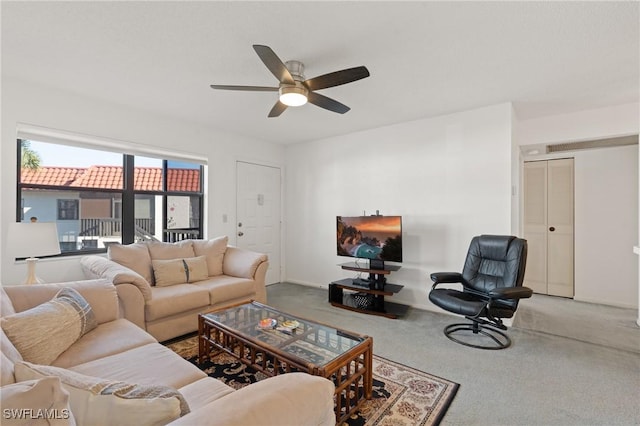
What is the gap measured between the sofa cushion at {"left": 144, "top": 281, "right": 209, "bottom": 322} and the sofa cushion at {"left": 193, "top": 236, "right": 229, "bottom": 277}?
21.1 inches

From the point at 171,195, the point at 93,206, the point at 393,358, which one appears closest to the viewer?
the point at 393,358

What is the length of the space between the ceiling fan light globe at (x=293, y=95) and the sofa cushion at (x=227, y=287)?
2004 mm

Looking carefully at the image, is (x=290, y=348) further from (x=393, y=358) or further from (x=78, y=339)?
(x=78, y=339)

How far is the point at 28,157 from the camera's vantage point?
2986mm

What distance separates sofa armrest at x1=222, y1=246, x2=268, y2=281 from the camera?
3.49 meters

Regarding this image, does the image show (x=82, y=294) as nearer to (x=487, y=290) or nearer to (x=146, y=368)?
(x=146, y=368)

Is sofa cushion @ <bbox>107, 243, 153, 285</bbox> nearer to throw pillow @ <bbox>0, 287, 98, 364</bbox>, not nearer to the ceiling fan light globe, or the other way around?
throw pillow @ <bbox>0, 287, 98, 364</bbox>

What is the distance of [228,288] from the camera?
3174 mm

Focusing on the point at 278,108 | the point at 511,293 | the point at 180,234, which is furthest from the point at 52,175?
the point at 511,293

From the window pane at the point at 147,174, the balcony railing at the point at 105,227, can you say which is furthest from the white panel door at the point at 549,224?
the balcony railing at the point at 105,227

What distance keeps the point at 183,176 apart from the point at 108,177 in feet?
2.96

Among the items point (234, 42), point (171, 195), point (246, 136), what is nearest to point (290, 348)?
point (234, 42)

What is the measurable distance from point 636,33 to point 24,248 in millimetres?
4716

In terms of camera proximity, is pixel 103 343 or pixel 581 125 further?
pixel 581 125
